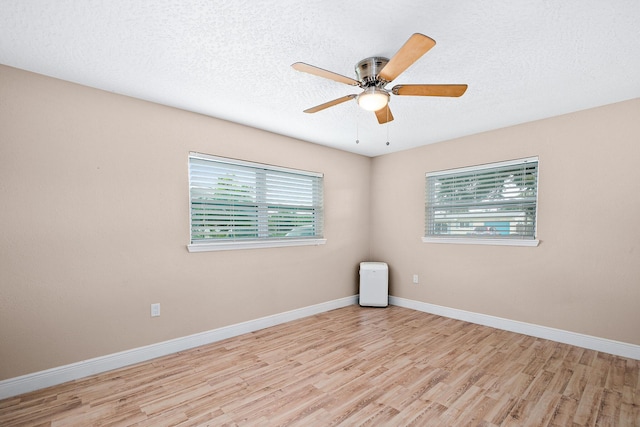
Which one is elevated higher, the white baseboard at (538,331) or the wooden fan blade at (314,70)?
the wooden fan blade at (314,70)

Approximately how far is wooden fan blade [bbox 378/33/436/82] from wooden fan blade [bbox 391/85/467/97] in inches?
5.7

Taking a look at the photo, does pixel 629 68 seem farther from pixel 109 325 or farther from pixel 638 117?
pixel 109 325

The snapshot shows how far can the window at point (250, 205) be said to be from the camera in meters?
3.03

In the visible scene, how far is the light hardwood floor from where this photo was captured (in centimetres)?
188

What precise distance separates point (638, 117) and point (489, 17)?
7.34 feet

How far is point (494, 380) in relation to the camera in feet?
7.61

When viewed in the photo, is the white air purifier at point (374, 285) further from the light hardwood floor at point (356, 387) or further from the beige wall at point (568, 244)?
the light hardwood floor at point (356, 387)

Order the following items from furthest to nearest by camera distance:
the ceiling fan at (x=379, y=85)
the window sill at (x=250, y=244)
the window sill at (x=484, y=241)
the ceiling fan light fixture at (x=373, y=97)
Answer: the window sill at (x=484, y=241) → the window sill at (x=250, y=244) → the ceiling fan light fixture at (x=373, y=97) → the ceiling fan at (x=379, y=85)

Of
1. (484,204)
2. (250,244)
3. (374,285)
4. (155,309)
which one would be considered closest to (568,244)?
(484,204)

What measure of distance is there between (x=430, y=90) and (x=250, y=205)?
2.27 m

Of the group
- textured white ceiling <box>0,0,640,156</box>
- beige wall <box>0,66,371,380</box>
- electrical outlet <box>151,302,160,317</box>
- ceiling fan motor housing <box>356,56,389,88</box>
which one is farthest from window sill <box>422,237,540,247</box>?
electrical outlet <box>151,302,160,317</box>

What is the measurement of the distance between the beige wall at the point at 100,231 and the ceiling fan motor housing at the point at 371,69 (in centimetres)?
175

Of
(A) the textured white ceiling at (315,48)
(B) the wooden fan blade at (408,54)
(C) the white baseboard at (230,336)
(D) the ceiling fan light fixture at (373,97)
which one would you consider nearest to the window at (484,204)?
(A) the textured white ceiling at (315,48)

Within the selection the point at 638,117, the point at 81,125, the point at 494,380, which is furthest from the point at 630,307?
the point at 81,125
